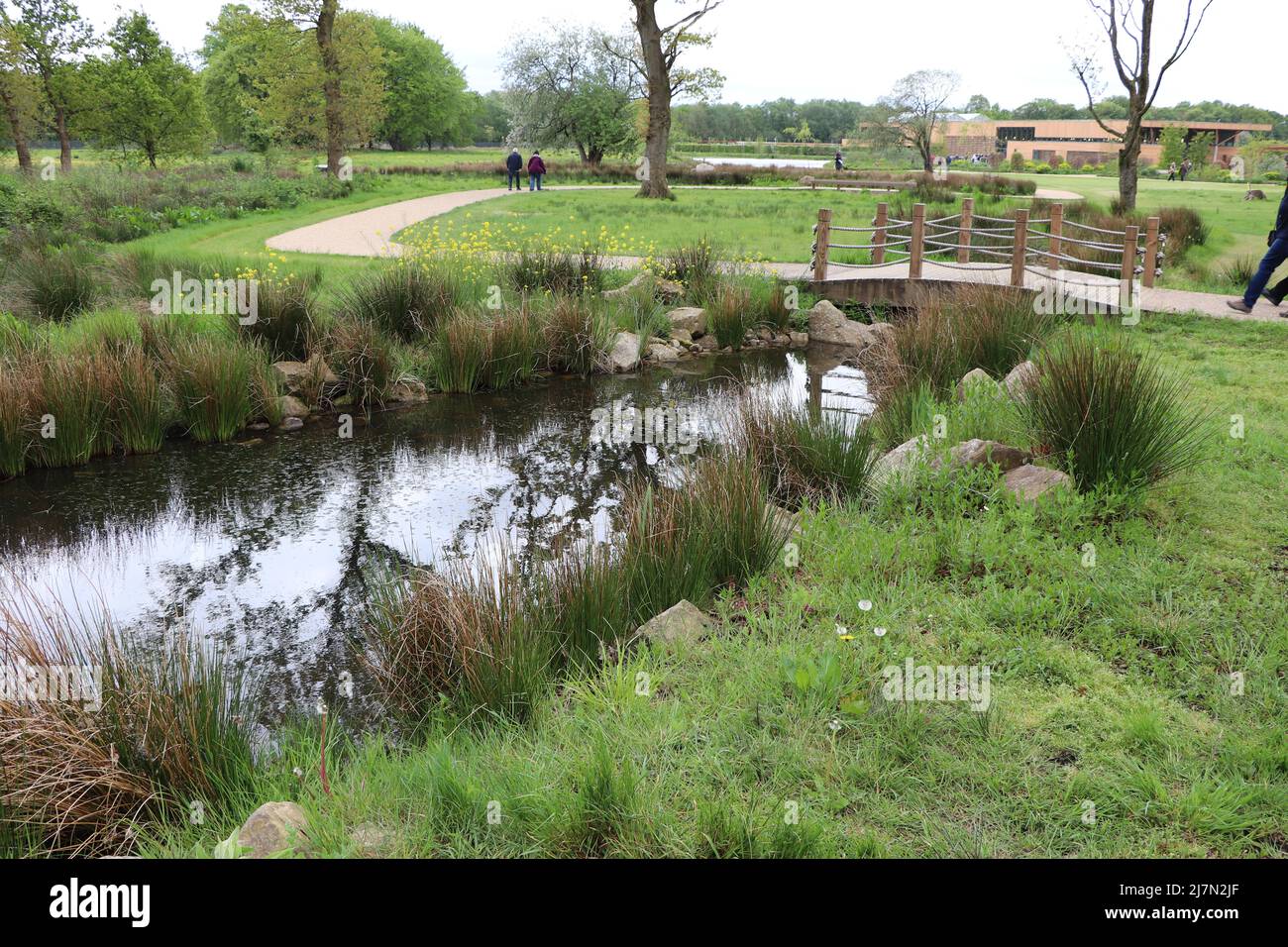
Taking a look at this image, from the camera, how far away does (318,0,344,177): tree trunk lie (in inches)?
1138

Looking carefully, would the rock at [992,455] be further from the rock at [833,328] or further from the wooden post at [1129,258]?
the wooden post at [1129,258]

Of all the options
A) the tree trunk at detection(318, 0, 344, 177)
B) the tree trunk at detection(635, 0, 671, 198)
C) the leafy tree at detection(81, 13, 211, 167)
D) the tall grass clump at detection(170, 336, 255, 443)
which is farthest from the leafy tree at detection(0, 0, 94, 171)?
the tall grass clump at detection(170, 336, 255, 443)

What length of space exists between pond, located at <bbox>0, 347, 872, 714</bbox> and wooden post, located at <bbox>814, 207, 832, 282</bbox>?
14.1 ft

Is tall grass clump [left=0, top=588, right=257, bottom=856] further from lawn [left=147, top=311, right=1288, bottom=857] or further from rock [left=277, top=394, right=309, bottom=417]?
rock [left=277, top=394, right=309, bottom=417]

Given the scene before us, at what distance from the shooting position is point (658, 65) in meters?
28.6

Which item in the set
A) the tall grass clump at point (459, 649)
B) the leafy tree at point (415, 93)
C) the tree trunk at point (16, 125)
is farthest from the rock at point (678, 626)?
the leafy tree at point (415, 93)

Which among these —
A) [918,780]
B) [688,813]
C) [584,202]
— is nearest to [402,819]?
[688,813]

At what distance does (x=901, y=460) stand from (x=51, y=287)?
1078cm

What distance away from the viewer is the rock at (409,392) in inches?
433

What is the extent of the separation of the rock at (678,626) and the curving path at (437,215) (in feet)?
31.5

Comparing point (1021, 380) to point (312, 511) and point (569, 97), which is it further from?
point (569, 97)

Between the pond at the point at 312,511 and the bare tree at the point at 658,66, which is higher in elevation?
the bare tree at the point at 658,66

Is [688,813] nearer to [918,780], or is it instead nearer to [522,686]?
[918,780]
